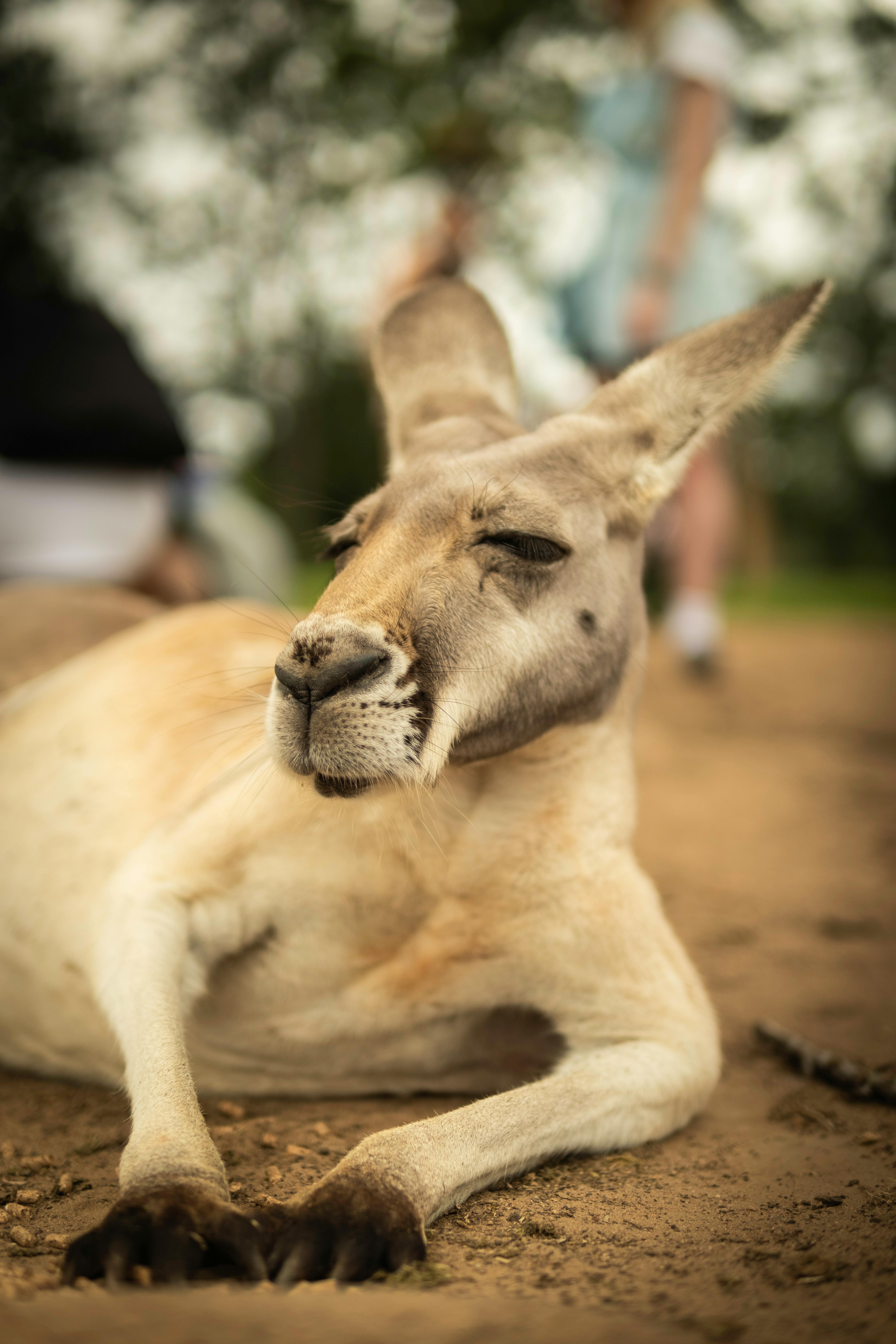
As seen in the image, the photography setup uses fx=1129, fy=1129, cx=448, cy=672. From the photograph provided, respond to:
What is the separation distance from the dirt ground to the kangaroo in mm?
99

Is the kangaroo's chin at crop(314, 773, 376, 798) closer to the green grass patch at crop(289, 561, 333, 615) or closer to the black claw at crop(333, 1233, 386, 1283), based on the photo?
the green grass patch at crop(289, 561, 333, 615)

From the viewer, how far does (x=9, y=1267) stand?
1.78 m

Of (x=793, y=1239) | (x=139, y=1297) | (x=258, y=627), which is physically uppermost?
(x=258, y=627)

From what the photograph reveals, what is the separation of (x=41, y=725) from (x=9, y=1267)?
1.86 metres

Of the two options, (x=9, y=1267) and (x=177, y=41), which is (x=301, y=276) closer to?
(x=177, y=41)

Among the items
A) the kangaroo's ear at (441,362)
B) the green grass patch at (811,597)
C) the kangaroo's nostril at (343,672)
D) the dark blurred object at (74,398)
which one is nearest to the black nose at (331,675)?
the kangaroo's nostril at (343,672)

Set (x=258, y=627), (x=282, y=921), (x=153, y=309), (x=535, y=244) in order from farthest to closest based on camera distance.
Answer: (x=153, y=309) → (x=535, y=244) → (x=258, y=627) → (x=282, y=921)

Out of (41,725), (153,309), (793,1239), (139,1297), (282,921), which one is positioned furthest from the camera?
(153,309)

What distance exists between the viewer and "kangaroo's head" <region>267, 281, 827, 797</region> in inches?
85.3

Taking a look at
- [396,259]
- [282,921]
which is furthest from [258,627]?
[396,259]

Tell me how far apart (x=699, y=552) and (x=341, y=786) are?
15.0ft

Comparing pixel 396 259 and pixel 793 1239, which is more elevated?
pixel 396 259

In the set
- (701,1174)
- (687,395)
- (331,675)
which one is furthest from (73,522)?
(701,1174)

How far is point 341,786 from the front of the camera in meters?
2.25
